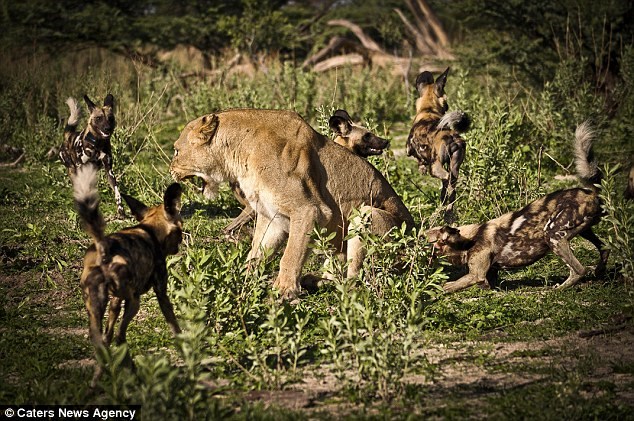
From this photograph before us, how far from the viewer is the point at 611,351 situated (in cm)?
675

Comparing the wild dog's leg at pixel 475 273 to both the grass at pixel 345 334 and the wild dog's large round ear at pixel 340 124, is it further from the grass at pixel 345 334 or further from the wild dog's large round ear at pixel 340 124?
the wild dog's large round ear at pixel 340 124

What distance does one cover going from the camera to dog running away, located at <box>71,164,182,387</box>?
573 cm

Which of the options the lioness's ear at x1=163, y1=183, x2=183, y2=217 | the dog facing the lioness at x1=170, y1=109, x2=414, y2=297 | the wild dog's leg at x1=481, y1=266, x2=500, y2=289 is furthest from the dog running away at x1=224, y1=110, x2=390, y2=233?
the lioness's ear at x1=163, y1=183, x2=183, y2=217

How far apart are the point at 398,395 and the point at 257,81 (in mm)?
15225

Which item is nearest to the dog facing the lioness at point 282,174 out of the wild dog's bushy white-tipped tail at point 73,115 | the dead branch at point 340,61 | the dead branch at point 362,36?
the wild dog's bushy white-tipped tail at point 73,115

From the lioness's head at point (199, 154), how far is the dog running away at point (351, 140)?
199 centimetres

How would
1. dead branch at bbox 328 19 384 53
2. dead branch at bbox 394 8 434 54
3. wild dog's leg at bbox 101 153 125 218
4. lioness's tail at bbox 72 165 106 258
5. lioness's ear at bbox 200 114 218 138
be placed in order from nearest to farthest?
lioness's tail at bbox 72 165 106 258
lioness's ear at bbox 200 114 218 138
wild dog's leg at bbox 101 153 125 218
dead branch at bbox 328 19 384 53
dead branch at bbox 394 8 434 54

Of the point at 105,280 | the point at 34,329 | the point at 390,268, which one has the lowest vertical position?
the point at 34,329

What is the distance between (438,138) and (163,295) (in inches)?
233

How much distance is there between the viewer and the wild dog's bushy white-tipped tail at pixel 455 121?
11.2 meters

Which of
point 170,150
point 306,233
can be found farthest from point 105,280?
Result: point 170,150

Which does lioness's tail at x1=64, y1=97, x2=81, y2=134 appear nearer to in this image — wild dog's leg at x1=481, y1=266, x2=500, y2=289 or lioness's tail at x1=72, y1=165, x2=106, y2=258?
wild dog's leg at x1=481, y1=266, x2=500, y2=289

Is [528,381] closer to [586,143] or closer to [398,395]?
[398,395]

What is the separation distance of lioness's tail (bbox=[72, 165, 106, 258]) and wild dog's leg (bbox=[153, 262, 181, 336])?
78 cm
